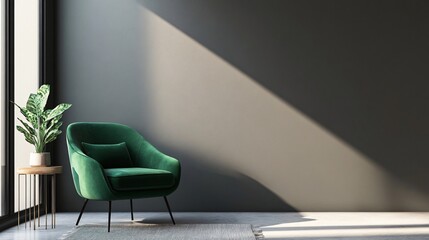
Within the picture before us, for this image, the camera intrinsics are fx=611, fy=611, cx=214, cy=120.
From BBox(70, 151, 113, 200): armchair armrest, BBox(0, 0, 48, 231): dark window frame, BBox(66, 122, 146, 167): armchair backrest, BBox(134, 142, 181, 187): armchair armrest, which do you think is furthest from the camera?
BBox(66, 122, 146, 167): armchair backrest

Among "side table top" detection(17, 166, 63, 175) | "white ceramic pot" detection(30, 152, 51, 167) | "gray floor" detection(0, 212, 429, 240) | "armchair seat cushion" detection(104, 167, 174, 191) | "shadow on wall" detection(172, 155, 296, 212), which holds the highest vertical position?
"white ceramic pot" detection(30, 152, 51, 167)

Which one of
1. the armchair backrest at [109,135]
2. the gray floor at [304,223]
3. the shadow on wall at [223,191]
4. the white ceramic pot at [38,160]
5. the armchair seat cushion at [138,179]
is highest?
the armchair backrest at [109,135]

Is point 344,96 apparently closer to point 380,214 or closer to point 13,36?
point 380,214

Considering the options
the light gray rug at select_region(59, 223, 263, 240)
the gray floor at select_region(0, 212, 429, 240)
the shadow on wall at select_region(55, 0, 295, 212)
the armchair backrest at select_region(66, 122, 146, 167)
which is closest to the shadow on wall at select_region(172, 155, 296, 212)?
the shadow on wall at select_region(55, 0, 295, 212)

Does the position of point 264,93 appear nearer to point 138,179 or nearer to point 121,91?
point 121,91

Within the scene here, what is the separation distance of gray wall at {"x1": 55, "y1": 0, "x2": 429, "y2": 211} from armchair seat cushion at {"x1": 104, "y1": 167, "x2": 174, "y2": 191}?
1011 mm

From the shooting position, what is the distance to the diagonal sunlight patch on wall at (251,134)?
5.58 meters

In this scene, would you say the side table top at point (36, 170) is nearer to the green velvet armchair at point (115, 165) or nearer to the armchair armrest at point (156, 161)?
the green velvet armchair at point (115, 165)

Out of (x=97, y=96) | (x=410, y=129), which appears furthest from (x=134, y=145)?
(x=410, y=129)

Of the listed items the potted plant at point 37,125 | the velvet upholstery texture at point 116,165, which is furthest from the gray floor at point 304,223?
the potted plant at point 37,125

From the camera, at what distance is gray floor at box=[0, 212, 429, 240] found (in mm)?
4164

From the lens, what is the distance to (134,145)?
5121 millimetres

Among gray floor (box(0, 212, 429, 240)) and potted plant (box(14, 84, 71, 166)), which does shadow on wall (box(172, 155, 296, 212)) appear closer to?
gray floor (box(0, 212, 429, 240))

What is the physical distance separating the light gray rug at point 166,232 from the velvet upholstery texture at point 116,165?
24 cm
